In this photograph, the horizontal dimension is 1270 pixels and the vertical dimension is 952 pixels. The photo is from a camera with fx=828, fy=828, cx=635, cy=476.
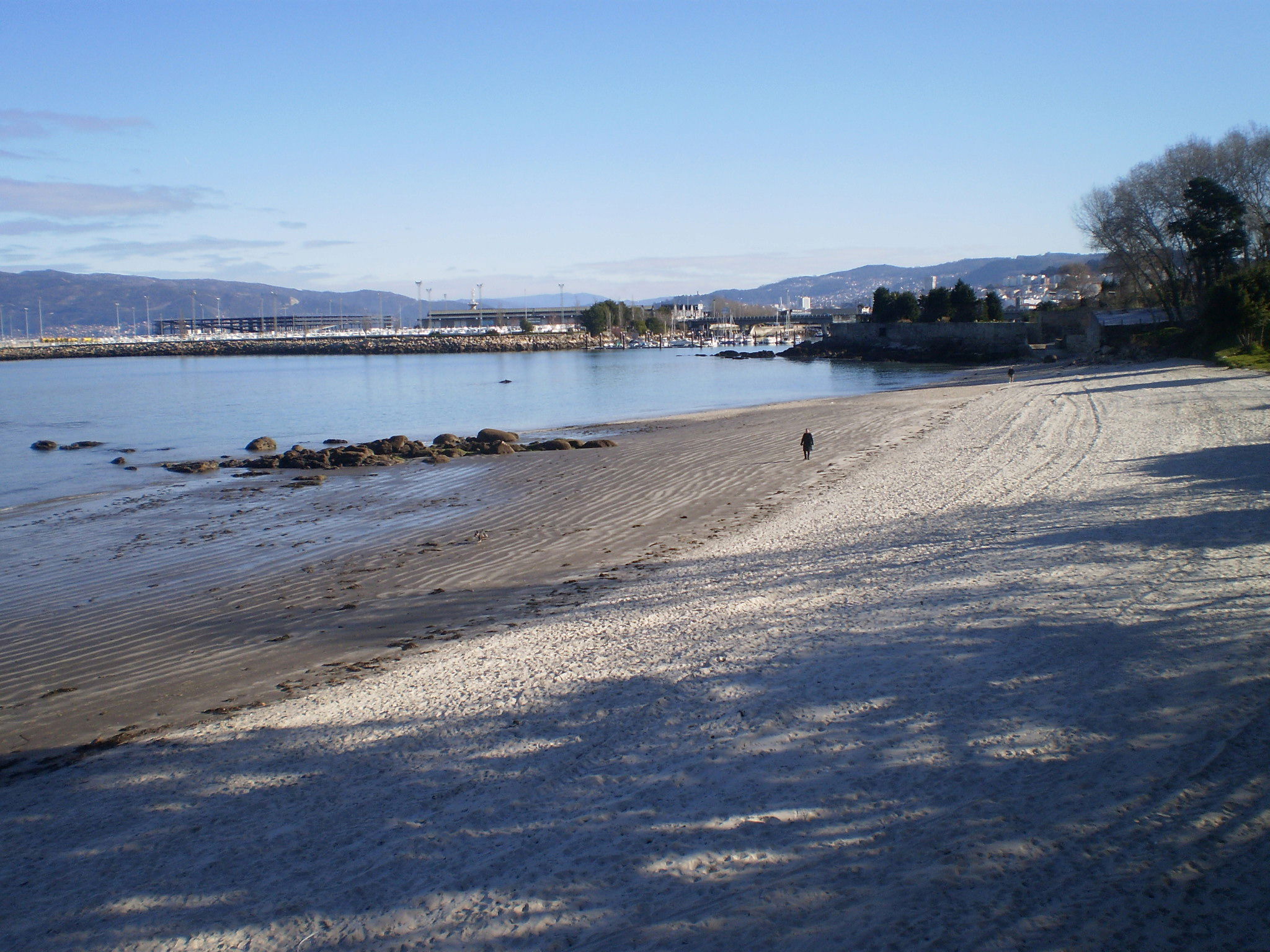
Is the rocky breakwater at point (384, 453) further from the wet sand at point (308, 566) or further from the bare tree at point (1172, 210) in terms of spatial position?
the bare tree at point (1172, 210)

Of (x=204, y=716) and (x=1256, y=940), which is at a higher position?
(x=1256, y=940)

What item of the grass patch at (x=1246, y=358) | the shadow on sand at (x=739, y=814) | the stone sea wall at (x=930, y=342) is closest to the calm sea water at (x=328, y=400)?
the stone sea wall at (x=930, y=342)

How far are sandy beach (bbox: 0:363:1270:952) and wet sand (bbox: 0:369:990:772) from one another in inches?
3.3

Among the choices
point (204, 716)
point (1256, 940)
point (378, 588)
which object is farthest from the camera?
point (378, 588)

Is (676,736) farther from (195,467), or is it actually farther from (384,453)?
(195,467)

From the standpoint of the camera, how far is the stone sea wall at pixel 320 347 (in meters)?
127

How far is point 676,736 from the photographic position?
16.7ft

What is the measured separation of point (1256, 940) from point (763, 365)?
7853 centimetres

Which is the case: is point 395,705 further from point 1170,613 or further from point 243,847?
point 1170,613

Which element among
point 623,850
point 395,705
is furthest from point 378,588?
point 623,850

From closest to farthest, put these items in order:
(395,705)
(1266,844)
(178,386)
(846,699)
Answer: (1266,844) → (846,699) → (395,705) → (178,386)

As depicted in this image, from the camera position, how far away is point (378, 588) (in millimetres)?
9977

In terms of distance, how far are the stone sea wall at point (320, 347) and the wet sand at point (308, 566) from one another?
109 m

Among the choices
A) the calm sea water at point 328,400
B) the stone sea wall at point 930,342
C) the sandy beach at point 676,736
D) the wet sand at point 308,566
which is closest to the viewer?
the sandy beach at point 676,736
